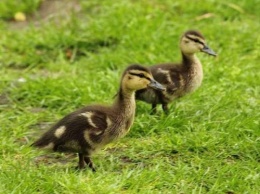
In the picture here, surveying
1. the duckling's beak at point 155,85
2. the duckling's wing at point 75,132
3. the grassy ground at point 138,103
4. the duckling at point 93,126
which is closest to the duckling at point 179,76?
the grassy ground at point 138,103

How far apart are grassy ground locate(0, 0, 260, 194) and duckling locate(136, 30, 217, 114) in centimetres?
15

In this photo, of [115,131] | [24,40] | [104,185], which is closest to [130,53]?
[24,40]

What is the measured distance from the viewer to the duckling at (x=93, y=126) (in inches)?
230

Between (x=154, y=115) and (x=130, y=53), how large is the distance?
151 centimetres

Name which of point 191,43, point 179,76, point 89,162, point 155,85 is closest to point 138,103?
point 179,76

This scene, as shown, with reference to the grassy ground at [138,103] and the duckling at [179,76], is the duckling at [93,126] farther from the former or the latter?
the duckling at [179,76]

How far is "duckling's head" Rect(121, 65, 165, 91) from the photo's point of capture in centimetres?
618

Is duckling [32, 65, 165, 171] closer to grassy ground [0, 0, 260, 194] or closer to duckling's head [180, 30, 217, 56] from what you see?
grassy ground [0, 0, 260, 194]

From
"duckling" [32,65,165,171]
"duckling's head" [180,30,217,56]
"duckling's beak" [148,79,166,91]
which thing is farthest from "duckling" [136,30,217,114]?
"duckling" [32,65,165,171]

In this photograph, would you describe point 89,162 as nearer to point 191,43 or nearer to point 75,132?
point 75,132

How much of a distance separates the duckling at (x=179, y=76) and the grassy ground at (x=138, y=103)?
0.15m

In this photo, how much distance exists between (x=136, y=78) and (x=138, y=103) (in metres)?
1.04

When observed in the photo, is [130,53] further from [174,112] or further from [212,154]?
[212,154]

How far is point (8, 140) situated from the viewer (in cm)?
655
